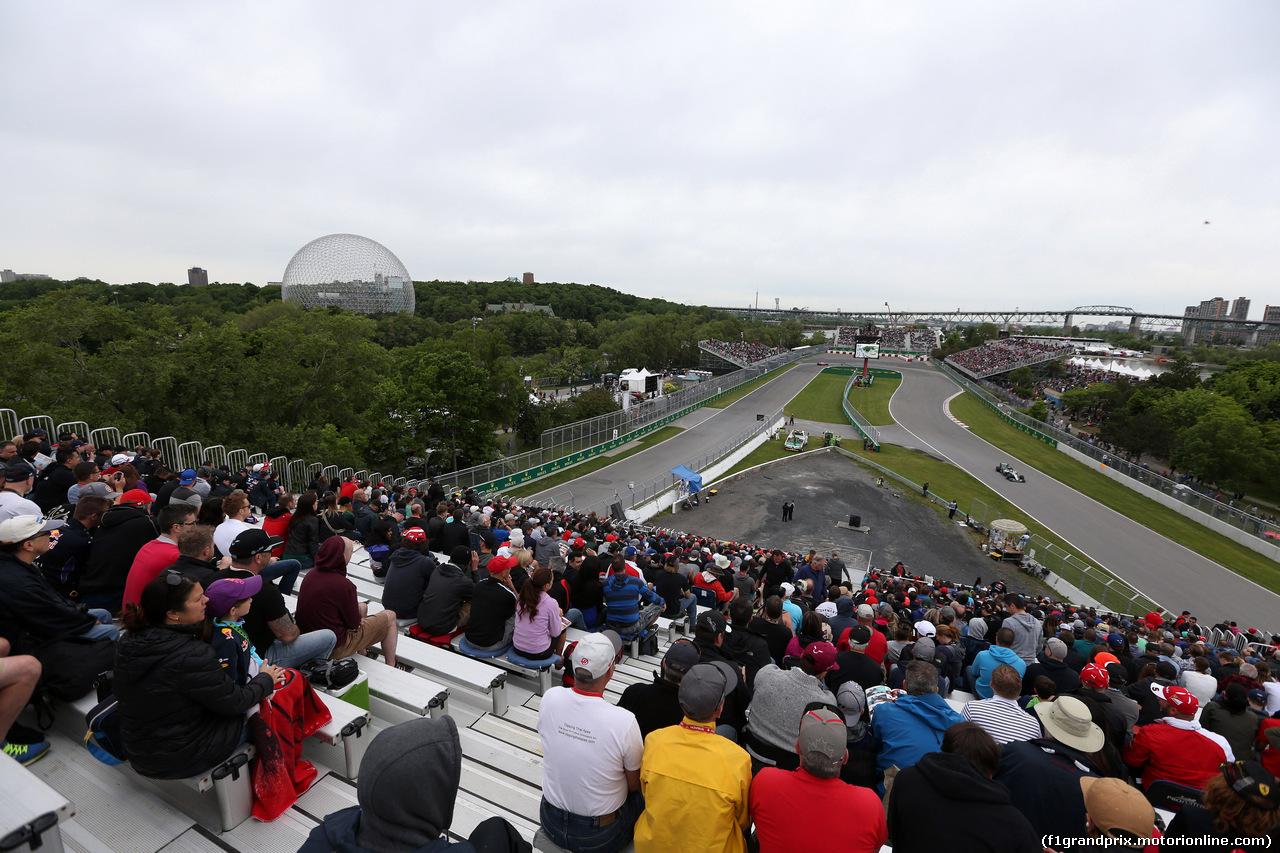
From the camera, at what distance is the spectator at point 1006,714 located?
4699 millimetres

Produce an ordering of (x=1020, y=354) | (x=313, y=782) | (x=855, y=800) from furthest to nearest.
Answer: (x=1020, y=354) → (x=313, y=782) → (x=855, y=800)

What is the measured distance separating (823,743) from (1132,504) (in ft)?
135

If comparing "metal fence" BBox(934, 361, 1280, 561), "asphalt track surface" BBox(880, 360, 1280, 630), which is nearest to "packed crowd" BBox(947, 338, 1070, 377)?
"metal fence" BBox(934, 361, 1280, 561)

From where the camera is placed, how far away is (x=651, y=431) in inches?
1716

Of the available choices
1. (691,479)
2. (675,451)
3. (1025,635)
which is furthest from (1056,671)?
(675,451)

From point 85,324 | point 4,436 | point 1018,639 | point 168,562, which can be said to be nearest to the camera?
point 168,562

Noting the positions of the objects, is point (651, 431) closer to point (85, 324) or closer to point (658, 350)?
point (85, 324)

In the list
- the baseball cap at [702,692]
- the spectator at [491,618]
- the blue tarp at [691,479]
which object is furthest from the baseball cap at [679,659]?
the blue tarp at [691,479]

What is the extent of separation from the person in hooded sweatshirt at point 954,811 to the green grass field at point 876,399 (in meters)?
51.7

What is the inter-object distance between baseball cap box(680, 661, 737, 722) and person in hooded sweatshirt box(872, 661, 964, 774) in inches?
76.0

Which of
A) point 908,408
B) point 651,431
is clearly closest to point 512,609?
point 651,431

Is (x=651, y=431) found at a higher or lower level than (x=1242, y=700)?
lower

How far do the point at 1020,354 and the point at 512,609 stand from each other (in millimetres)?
111072

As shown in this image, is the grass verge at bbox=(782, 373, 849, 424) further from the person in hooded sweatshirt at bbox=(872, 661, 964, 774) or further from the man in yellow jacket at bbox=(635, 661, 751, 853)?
the man in yellow jacket at bbox=(635, 661, 751, 853)
